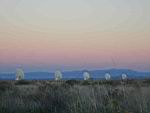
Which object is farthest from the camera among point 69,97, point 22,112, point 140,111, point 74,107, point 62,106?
point 69,97

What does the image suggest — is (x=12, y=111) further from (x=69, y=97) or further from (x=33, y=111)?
(x=69, y=97)

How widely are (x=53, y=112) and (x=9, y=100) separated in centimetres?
200

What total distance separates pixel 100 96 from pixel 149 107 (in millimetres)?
2528

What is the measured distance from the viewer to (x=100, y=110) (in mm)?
9852

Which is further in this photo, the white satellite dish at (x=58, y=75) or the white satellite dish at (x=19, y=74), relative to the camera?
the white satellite dish at (x=58, y=75)

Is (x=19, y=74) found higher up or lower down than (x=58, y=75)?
higher up

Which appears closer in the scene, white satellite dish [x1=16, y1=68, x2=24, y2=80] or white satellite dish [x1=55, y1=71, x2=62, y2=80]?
white satellite dish [x1=16, y1=68, x2=24, y2=80]

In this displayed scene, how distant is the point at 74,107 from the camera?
10.1 meters

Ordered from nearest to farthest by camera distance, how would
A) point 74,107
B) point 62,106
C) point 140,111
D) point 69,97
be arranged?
point 140,111 < point 74,107 < point 62,106 < point 69,97

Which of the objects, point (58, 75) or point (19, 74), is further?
point (58, 75)

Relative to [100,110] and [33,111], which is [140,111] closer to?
[100,110]

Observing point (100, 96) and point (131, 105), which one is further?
point (100, 96)

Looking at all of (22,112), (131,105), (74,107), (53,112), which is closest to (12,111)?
(22,112)

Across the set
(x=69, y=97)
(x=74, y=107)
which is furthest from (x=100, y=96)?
(x=74, y=107)
